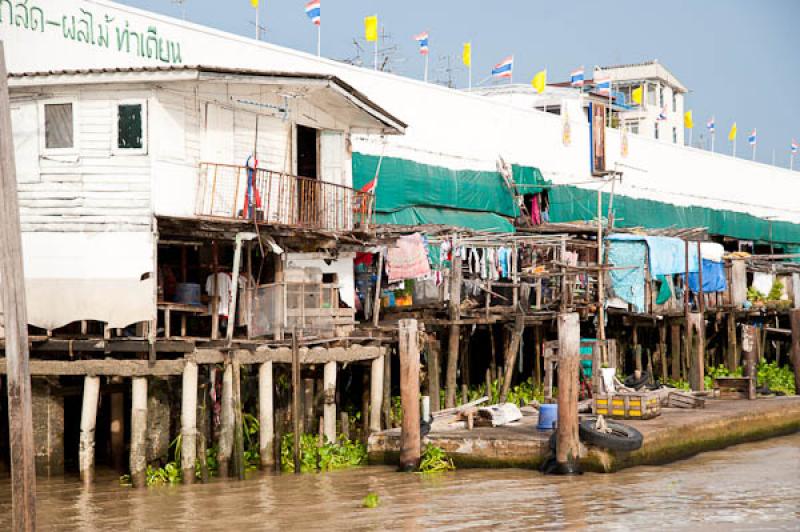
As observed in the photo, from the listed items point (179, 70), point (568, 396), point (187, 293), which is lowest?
point (568, 396)

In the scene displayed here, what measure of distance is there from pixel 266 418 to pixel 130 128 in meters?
5.38

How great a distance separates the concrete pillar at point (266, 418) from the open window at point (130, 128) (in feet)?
13.9

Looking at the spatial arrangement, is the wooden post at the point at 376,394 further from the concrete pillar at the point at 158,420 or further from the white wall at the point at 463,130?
the white wall at the point at 463,130

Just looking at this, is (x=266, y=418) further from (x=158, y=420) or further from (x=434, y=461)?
(x=434, y=461)

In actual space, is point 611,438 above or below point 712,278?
below

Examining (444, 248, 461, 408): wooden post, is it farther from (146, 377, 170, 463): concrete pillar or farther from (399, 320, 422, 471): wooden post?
(146, 377, 170, 463): concrete pillar

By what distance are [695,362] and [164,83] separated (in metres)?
15.6

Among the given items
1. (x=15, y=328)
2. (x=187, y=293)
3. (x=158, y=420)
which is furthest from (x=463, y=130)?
(x=15, y=328)

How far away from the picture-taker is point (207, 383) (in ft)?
69.3

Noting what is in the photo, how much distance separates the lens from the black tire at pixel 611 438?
19.8 metres

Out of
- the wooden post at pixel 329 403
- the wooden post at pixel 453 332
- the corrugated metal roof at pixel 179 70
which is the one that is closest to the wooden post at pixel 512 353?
the wooden post at pixel 453 332

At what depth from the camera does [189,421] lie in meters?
19.4

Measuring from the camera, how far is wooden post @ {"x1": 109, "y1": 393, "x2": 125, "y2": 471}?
20.9 m

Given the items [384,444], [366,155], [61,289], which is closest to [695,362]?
[366,155]
